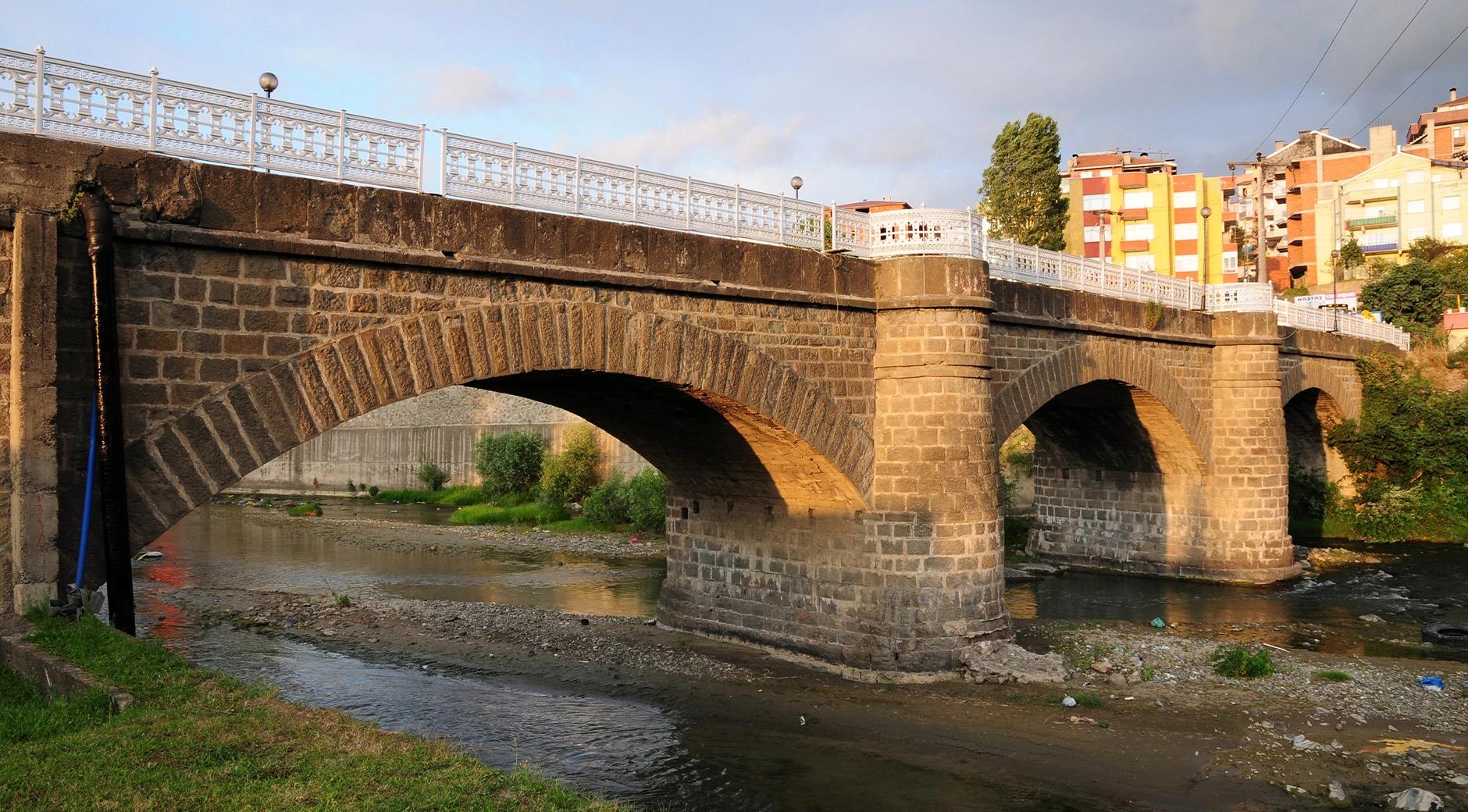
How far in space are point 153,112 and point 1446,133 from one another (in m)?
59.0

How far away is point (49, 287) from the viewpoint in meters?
6.63

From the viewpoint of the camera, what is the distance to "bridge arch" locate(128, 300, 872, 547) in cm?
733

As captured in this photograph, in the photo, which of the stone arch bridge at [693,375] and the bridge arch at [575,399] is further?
the bridge arch at [575,399]

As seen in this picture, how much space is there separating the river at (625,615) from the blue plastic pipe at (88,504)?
A: 333 centimetres

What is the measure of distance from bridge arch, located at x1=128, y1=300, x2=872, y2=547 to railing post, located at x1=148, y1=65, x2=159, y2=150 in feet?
5.48

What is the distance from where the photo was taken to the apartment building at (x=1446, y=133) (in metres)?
50.7

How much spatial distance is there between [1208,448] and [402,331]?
1639 centimetres

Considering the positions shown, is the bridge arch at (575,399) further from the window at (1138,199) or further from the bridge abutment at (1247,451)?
the window at (1138,199)

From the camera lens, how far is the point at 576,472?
30000 mm

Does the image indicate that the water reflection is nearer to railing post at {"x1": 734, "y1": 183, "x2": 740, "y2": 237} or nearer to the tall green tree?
railing post at {"x1": 734, "y1": 183, "x2": 740, "y2": 237}

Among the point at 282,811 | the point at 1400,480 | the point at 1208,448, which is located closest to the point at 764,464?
the point at 282,811

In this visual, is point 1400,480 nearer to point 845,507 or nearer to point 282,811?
point 845,507

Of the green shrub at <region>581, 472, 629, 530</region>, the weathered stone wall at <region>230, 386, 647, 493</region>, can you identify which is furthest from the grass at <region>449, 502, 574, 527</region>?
the weathered stone wall at <region>230, 386, 647, 493</region>

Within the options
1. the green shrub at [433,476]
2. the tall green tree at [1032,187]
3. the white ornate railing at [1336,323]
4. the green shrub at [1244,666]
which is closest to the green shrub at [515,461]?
the green shrub at [433,476]
